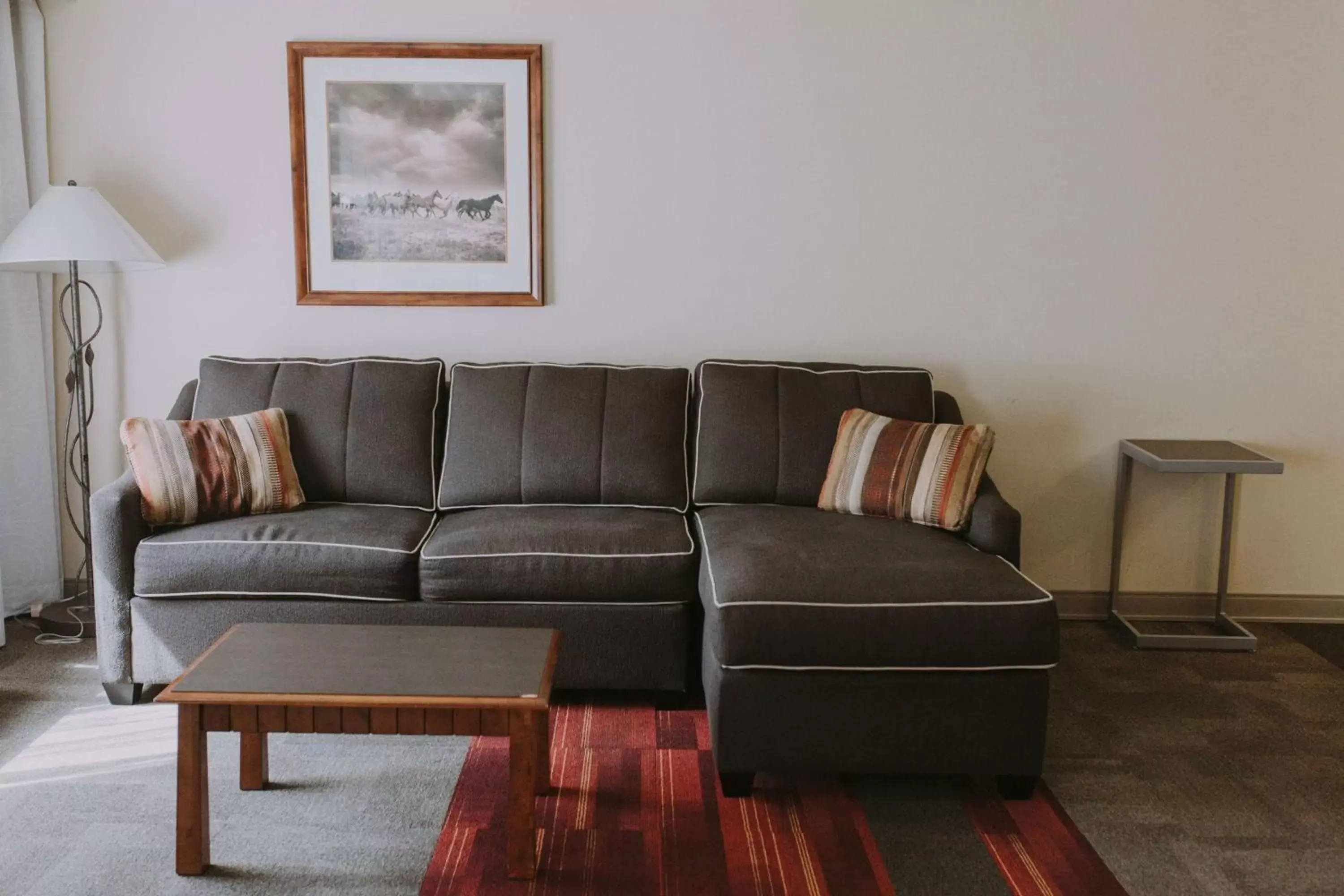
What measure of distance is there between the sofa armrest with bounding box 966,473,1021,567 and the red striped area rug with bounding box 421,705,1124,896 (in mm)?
638

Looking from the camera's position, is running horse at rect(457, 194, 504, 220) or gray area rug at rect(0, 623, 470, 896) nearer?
gray area rug at rect(0, 623, 470, 896)

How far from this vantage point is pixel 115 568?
2.82m

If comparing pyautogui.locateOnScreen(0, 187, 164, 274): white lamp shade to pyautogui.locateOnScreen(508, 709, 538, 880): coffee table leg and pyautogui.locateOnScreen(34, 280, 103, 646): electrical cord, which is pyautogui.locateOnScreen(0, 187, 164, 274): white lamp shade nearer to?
pyautogui.locateOnScreen(34, 280, 103, 646): electrical cord

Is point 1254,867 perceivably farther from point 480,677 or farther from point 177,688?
point 177,688

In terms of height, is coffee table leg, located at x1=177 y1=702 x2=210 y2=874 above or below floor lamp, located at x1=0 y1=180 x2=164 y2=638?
below

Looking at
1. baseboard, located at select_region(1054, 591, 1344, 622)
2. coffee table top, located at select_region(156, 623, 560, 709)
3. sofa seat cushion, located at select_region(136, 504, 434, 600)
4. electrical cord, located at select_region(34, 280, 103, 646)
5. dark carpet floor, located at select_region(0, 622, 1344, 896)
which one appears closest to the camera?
coffee table top, located at select_region(156, 623, 560, 709)

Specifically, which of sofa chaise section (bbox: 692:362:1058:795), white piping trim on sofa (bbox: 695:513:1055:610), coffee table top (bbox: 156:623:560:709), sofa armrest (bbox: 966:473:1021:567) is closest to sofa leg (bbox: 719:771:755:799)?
sofa chaise section (bbox: 692:362:1058:795)

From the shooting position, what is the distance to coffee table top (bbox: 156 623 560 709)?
1987 mm

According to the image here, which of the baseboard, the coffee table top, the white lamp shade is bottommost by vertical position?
the baseboard

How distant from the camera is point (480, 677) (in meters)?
2.08

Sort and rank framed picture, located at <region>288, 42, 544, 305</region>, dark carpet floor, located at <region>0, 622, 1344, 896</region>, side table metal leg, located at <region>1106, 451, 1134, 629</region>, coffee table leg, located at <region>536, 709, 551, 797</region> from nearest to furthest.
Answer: dark carpet floor, located at <region>0, 622, 1344, 896</region> → coffee table leg, located at <region>536, 709, 551, 797</region> → framed picture, located at <region>288, 42, 544, 305</region> → side table metal leg, located at <region>1106, 451, 1134, 629</region>

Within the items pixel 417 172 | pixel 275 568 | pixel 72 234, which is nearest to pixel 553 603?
pixel 275 568

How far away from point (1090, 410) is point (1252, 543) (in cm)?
76

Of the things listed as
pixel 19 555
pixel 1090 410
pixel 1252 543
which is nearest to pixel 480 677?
pixel 19 555
